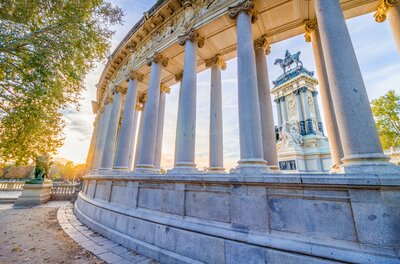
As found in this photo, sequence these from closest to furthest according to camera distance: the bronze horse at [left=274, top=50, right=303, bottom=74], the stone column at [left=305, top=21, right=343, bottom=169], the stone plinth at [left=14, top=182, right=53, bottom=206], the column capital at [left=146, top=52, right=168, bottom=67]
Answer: the stone column at [left=305, top=21, right=343, bottom=169]
the column capital at [left=146, top=52, right=168, bottom=67]
the stone plinth at [left=14, top=182, right=53, bottom=206]
the bronze horse at [left=274, top=50, right=303, bottom=74]

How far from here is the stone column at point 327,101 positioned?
8062mm

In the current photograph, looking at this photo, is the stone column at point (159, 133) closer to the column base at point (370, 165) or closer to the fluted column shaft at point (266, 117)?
the fluted column shaft at point (266, 117)

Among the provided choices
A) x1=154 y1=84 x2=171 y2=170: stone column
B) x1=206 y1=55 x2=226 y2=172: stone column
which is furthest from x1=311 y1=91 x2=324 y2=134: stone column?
x1=154 y1=84 x2=171 y2=170: stone column

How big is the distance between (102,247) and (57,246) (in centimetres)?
219

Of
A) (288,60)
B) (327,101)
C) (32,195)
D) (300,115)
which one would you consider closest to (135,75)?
(327,101)

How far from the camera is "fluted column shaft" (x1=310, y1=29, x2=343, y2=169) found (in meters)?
8.06

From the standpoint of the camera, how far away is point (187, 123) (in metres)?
9.24

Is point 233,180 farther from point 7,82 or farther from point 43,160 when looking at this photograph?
point 43,160

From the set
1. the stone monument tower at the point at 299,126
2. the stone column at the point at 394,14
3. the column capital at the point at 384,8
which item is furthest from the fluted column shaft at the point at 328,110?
the stone monument tower at the point at 299,126

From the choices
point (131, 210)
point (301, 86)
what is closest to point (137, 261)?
point (131, 210)

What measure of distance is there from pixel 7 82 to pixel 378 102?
165 ft

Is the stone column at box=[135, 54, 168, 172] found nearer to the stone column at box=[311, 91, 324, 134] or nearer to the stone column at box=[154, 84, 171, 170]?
the stone column at box=[154, 84, 171, 170]

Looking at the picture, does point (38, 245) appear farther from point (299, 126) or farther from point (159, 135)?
point (299, 126)

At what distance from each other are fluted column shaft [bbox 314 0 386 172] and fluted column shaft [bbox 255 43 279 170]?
182 inches
